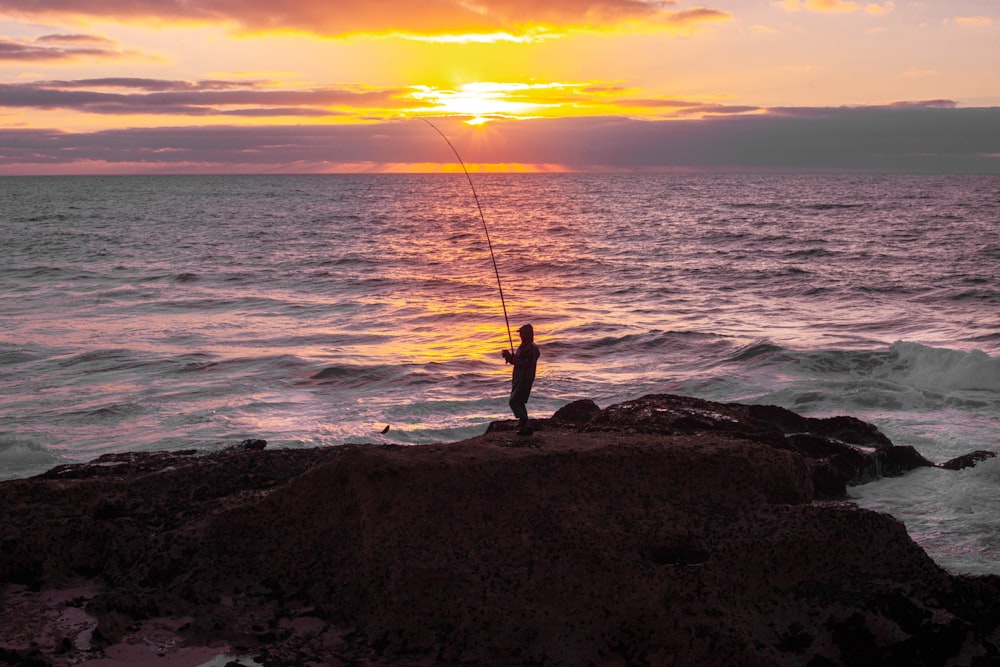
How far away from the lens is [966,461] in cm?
924

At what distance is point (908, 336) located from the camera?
18906mm

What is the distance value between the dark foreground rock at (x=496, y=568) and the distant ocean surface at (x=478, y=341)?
251 centimetres

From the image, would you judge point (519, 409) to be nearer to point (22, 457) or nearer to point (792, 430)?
point (792, 430)

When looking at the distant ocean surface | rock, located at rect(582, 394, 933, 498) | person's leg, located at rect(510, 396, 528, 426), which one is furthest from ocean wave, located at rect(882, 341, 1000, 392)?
person's leg, located at rect(510, 396, 528, 426)

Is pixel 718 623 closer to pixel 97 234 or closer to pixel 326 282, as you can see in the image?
pixel 326 282

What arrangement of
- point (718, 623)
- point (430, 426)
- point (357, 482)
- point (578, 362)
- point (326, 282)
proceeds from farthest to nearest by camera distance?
point (326, 282) → point (578, 362) → point (430, 426) → point (357, 482) → point (718, 623)

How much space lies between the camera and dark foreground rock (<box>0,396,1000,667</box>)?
4824mm

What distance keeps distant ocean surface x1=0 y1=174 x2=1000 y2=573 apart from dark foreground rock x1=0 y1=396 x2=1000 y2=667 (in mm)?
2510

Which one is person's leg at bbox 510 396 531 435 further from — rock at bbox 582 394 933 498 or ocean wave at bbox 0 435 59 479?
ocean wave at bbox 0 435 59 479

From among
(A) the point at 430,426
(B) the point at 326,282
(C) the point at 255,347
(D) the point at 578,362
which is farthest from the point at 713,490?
(B) the point at 326,282

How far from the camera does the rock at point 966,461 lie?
9172 mm

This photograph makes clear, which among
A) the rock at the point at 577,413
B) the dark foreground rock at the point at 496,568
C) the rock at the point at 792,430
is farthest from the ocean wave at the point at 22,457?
the rock at the point at 792,430

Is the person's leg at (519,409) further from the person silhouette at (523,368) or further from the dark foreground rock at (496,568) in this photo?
the dark foreground rock at (496,568)

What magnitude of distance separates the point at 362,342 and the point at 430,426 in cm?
686
